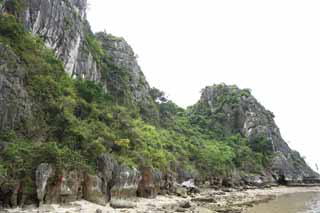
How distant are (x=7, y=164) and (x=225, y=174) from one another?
45.6m

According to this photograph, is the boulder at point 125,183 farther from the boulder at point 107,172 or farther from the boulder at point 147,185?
the boulder at point 147,185

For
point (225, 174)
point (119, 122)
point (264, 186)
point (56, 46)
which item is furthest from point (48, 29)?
point (264, 186)

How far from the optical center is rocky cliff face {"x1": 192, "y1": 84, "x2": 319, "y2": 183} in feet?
249

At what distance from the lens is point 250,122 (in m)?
85.6

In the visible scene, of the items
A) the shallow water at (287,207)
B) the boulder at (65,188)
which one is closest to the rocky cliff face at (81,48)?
the boulder at (65,188)

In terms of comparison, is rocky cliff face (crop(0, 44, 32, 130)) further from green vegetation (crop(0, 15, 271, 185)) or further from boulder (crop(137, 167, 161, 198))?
boulder (crop(137, 167, 161, 198))

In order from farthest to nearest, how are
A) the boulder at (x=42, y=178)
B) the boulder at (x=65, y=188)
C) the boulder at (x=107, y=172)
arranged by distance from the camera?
the boulder at (x=107, y=172) < the boulder at (x=65, y=188) < the boulder at (x=42, y=178)

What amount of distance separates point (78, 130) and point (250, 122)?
6637cm

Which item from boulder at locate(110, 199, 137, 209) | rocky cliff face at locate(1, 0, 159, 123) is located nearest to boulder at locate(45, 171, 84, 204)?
boulder at locate(110, 199, 137, 209)

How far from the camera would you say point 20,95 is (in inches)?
931

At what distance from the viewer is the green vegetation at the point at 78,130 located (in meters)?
21.5

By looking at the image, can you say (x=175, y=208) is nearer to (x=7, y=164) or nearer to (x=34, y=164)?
(x=34, y=164)

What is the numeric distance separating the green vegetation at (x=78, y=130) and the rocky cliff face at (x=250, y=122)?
14443 millimetres

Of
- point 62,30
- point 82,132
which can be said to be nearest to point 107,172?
point 82,132
